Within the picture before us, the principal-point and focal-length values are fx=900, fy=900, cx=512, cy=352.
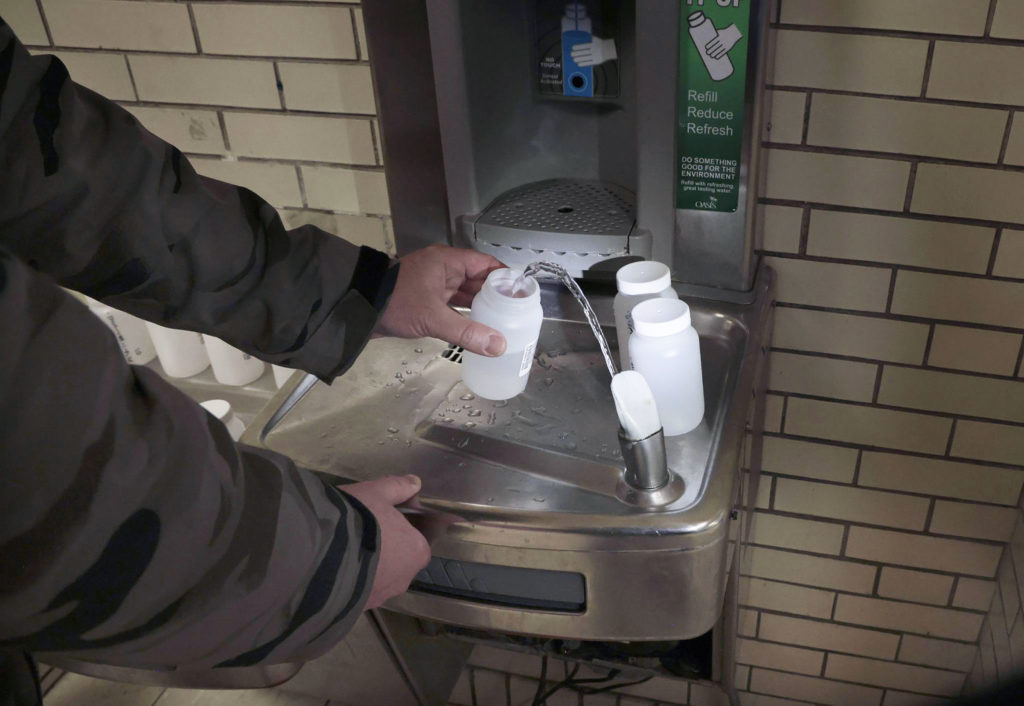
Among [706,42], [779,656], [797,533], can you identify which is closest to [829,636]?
[779,656]

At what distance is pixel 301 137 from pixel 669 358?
753mm

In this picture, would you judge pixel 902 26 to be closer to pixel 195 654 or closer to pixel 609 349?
pixel 609 349

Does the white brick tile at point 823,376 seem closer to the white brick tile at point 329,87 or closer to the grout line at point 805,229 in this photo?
the grout line at point 805,229

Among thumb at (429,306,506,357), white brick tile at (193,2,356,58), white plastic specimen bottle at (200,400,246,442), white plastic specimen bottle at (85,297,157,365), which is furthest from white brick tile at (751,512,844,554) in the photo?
white plastic specimen bottle at (85,297,157,365)

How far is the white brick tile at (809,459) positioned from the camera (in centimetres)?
142

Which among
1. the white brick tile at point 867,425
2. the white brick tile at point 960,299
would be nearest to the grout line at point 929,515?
the white brick tile at point 867,425

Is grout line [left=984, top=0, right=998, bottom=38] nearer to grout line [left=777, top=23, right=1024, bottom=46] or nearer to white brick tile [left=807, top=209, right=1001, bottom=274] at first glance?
grout line [left=777, top=23, right=1024, bottom=46]

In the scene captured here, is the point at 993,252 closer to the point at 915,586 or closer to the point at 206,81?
the point at 915,586

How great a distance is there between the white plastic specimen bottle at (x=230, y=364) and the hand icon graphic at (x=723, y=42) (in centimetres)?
92

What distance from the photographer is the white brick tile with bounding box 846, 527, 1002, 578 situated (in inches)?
57.0

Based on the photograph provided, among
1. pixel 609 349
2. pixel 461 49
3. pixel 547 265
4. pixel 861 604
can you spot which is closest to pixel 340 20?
pixel 461 49

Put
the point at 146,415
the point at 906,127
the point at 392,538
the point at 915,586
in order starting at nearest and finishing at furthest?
the point at 146,415, the point at 392,538, the point at 906,127, the point at 915,586

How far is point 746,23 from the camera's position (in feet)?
3.22

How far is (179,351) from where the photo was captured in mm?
1600
